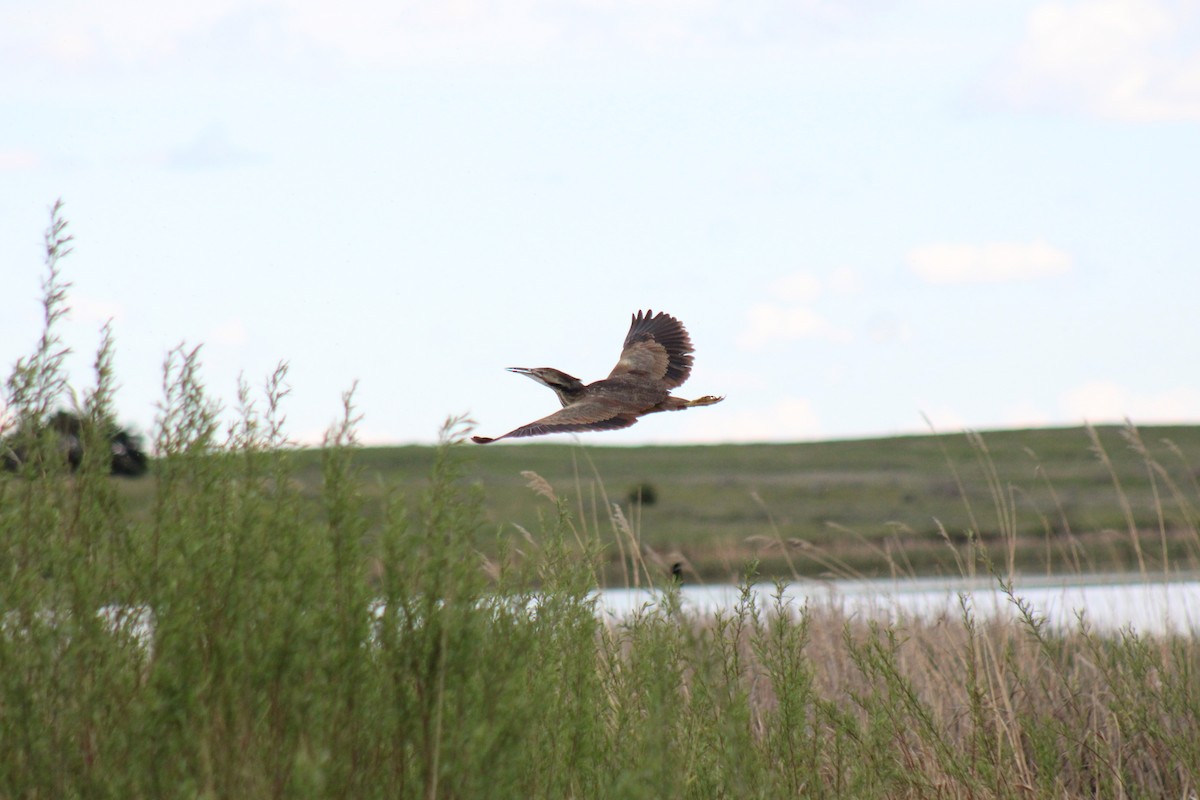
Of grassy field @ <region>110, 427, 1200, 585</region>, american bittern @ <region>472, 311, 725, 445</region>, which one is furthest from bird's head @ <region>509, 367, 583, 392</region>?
grassy field @ <region>110, 427, 1200, 585</region>

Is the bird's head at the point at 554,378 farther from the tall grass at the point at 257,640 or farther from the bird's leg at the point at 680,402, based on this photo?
the tall grass at the point at 257,640

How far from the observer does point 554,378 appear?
717cm

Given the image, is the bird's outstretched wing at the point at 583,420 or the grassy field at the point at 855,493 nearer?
the bird's outstretched wing at the point at 583,420

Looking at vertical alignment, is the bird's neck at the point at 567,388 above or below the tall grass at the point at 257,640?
above

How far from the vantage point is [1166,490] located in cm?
4103

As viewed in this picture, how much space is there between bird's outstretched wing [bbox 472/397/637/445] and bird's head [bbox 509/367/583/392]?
44cm

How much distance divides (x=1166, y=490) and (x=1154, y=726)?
3893 centimetres

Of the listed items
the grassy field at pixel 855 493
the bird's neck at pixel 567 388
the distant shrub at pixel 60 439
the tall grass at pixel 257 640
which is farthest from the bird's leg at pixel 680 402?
the grassy field at pixel 855 493

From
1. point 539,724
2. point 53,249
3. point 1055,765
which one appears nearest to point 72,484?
point 53,249

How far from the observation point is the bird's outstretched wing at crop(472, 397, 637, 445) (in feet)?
18.3

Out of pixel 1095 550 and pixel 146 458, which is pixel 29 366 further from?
pixel 1095 550

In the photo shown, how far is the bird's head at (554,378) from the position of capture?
7098 millimetres

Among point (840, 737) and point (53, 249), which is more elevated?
point (53, 249)

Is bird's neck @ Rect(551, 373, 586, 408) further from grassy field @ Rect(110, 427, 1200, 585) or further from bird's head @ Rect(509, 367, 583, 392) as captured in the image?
grassy field @ Rect(110, 427, 1200, 585)
